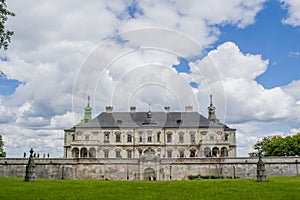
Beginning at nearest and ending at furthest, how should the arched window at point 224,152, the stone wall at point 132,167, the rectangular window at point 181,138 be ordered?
the stone wall at point 132,167, the arched window at point 224,152, the rectangular window at point 181,138

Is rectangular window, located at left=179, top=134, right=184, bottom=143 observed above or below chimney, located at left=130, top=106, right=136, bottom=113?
below

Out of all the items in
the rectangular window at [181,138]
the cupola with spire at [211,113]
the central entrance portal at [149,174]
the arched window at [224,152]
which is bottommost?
the central entrance portal at [149,174]

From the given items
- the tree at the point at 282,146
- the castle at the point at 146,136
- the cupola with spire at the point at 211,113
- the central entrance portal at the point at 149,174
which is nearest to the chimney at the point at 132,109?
the castle at the point at 146,136

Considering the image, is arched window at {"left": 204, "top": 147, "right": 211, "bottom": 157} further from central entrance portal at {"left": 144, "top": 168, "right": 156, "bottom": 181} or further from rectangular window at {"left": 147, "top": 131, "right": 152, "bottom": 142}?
central entrance portal at {"left": 144, "top": 168, "right": 156, "bottom": 181}

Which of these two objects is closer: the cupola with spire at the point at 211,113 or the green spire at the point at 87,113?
the cupola with spire at the point at 211,113

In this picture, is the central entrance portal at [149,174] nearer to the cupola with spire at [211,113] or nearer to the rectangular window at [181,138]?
the rectangular window at [181,138]

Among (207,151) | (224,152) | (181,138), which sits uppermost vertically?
(181,138)

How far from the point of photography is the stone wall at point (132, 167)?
1820 inches

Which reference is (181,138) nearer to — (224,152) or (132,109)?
(224,152)

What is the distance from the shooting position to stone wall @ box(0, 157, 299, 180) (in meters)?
46.2

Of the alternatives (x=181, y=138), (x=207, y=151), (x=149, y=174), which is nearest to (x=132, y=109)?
(x=181, y=138)

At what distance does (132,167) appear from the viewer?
47.5 m

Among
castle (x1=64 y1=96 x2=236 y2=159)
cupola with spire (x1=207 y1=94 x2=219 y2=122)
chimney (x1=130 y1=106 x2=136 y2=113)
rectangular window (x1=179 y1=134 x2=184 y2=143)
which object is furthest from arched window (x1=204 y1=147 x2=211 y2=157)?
chimney (x1=130 y1=106 x2=136 y2=113)

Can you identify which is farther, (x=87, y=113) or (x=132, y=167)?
(x=87, y=113)
